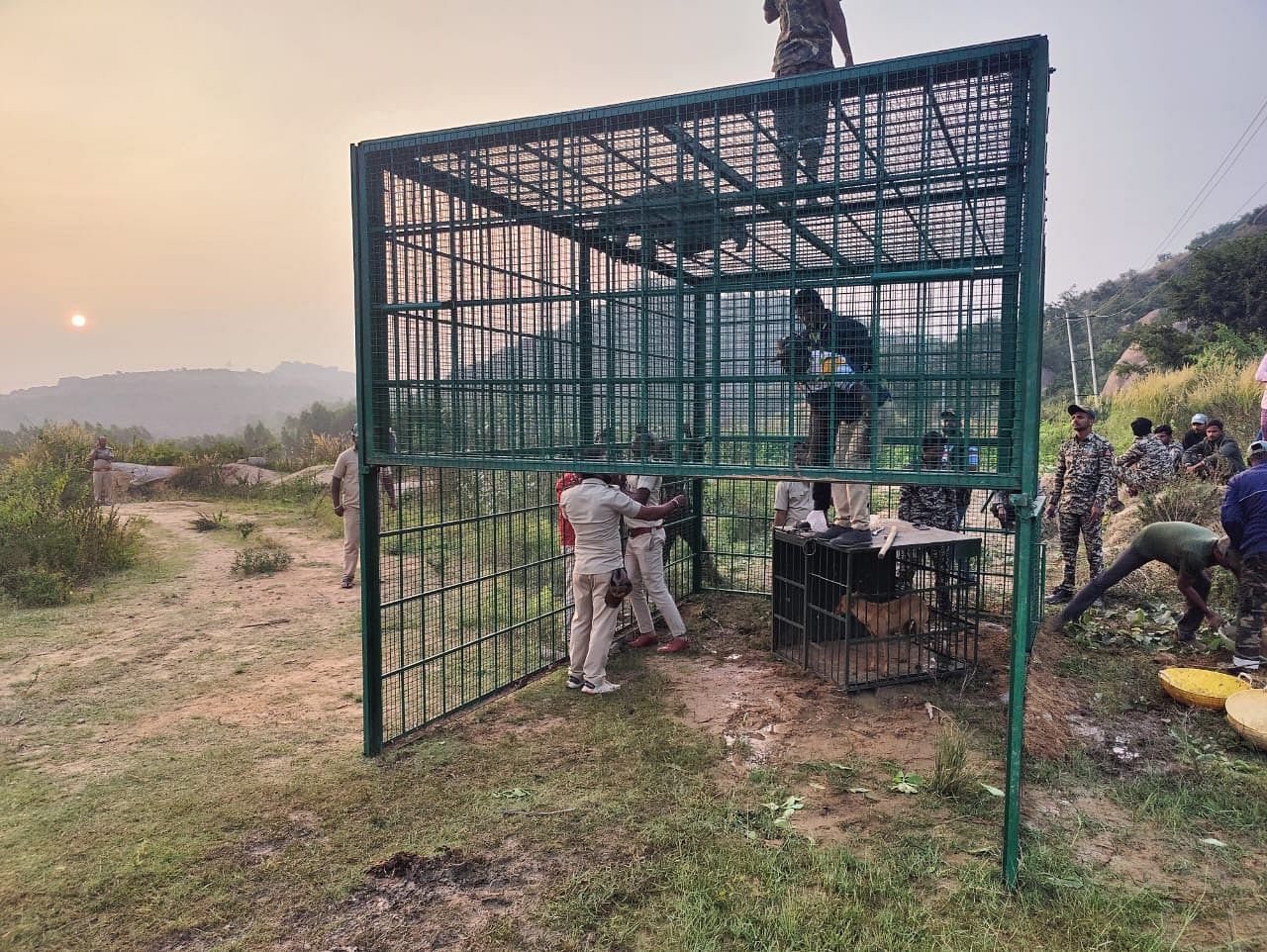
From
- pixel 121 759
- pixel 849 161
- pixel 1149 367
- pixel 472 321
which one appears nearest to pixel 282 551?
pixel 121 759

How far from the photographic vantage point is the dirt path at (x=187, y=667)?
560cm

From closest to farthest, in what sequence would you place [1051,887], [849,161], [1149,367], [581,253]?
1. [1051,887]
2. [849,161]
3. [581,253]
4. [1149,367]

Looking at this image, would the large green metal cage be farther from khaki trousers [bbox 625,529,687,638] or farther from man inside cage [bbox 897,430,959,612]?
khaki trousers [bbox 625,529,687,638]

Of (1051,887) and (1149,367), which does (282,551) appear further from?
(1149,367)

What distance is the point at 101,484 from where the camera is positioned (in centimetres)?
1689

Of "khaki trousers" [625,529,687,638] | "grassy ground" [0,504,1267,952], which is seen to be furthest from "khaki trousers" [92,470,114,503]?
"khaki trousers" [625,529,687,638]

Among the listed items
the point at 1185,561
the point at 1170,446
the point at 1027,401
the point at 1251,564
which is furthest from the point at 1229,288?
the point at 1027,401

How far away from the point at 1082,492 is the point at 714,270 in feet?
20.4

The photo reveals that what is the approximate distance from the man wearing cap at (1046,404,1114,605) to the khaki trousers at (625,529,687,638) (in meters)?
4.28

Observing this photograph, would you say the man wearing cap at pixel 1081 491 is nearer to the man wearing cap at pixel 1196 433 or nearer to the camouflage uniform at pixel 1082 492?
the camouflage uniform at pixel 1082 492

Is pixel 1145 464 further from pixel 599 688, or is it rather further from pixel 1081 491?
pixel 599 688

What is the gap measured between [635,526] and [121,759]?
13.6 ft

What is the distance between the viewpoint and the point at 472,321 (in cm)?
505

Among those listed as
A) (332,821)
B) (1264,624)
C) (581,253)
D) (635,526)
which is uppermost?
(581,253)
